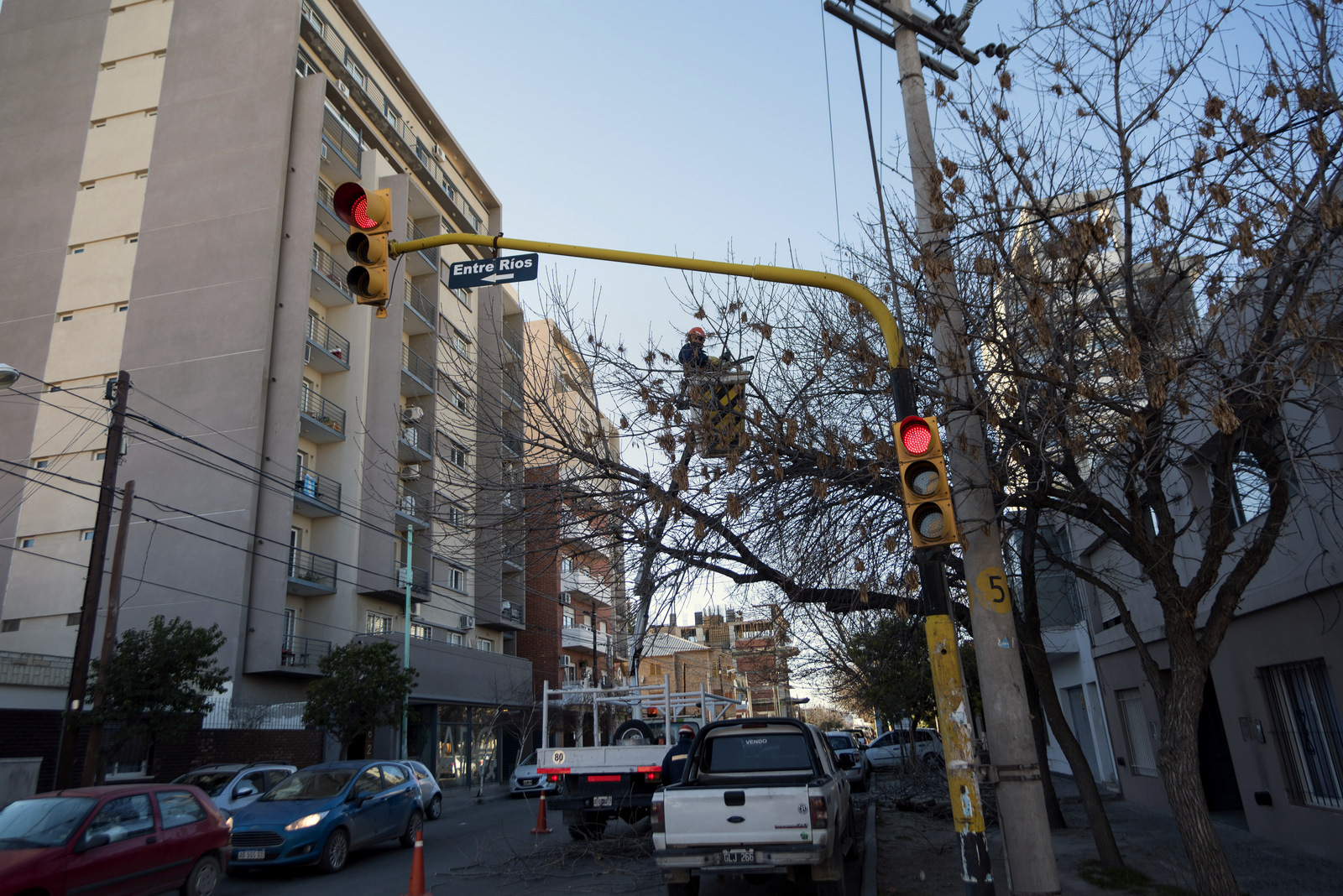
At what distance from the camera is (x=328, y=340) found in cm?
3266

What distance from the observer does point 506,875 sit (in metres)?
11.2

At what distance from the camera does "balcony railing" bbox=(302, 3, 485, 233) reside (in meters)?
34.2

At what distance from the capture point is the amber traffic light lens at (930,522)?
19.2 feet

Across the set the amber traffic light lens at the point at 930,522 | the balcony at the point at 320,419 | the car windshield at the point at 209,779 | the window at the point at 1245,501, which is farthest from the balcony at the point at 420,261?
the amber traffic light lens at the point at 930,522

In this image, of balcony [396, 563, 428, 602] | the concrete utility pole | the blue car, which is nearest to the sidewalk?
the concrete utility pole

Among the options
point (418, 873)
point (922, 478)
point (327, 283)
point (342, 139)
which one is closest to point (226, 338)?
point (327, 283)

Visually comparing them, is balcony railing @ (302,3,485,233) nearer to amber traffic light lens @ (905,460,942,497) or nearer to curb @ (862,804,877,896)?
curb @ (862,804,877,896)

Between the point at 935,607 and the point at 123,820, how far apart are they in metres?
8.71

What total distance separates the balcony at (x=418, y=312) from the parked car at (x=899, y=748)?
81.5 feet

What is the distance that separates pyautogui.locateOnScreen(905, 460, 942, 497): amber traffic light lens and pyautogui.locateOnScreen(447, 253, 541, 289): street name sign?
3.37 metres

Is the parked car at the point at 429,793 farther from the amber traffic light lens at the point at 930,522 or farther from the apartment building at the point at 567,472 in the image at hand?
the amber traffic light lens at the point at 930,522

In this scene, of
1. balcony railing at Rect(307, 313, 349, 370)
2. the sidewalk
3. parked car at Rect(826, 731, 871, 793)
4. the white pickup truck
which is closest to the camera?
the white pickup truck

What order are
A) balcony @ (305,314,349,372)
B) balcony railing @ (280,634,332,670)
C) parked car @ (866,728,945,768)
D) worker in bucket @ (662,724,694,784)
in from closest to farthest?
1. worker in bucket @ (662,724,694,784)
2. balcony railing @ (280,634,332,670)
3. parked car @ (866,728,945,768)
4. balcony @ (305,314,349,372)

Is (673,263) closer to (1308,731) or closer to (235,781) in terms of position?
(1308,731)
